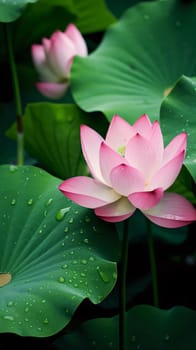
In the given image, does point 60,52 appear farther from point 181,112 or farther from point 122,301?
point 122,301

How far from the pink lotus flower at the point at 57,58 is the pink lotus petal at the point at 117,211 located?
1.94 feet

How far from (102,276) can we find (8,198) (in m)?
0.23

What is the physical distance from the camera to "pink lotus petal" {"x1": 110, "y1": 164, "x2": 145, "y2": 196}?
34.8 inches

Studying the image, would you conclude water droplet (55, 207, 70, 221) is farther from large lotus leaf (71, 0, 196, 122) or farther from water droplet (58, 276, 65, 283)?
large lotus leaf (71, 0, 196, 122)

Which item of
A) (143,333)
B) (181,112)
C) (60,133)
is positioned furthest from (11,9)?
(143,333)

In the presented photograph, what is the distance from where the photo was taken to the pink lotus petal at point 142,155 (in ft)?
2.98

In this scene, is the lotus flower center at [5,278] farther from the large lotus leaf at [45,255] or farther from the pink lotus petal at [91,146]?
the pink lotus petal at [91,146]

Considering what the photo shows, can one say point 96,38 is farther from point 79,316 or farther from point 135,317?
point 135,317

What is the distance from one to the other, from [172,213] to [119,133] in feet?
0.49

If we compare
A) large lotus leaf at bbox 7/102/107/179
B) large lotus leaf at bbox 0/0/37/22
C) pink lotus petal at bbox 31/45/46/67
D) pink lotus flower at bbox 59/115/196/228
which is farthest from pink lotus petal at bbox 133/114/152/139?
pink lotus petal at bbox 31/45/46/67

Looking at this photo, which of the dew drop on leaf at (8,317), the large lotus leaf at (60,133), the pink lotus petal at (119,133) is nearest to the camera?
the dew drop on leaf at (8,317)

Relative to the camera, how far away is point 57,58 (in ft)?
4.78

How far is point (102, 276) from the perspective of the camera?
930 millimetres

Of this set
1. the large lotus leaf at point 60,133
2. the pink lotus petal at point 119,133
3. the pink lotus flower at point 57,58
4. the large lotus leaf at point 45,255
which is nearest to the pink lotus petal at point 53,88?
the pink lotus flower at point 57,58
